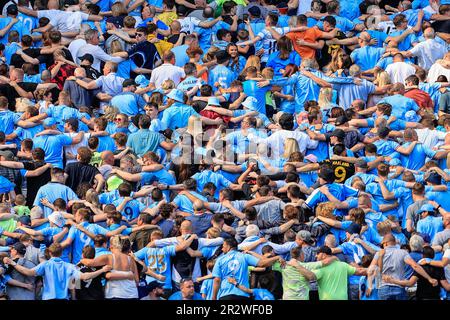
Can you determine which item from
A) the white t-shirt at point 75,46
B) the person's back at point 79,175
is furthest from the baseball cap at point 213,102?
the white t-shirt at point 75,46

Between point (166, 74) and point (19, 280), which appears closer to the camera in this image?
point (19, 280)

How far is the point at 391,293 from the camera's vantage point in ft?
84.7

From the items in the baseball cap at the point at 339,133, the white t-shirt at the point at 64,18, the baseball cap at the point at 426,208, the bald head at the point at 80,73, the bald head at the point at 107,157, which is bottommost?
the baseball cap at the point at 426,208

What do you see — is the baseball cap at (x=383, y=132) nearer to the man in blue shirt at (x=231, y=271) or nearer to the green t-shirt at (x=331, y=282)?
the green t-shirt at (x=331, y=282)

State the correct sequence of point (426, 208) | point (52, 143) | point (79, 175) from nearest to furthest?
point (426, 208) → point (79, 175) → point (52, 143)

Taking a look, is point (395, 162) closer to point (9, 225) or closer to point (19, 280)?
point (9, 225)

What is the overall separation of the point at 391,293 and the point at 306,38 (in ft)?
24.6

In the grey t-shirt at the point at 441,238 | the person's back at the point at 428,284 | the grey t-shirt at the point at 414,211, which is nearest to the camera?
the person's back at the point at 428,284

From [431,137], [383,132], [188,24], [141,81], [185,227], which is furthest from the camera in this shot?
[188,24]

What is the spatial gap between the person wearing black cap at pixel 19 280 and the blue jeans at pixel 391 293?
467cm

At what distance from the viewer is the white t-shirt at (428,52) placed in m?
32.1

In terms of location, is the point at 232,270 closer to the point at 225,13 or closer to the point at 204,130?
the point at 204,130

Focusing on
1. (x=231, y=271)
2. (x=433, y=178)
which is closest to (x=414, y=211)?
(x=433, y=178)

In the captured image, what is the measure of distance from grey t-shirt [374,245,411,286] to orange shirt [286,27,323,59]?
22.6 feet
